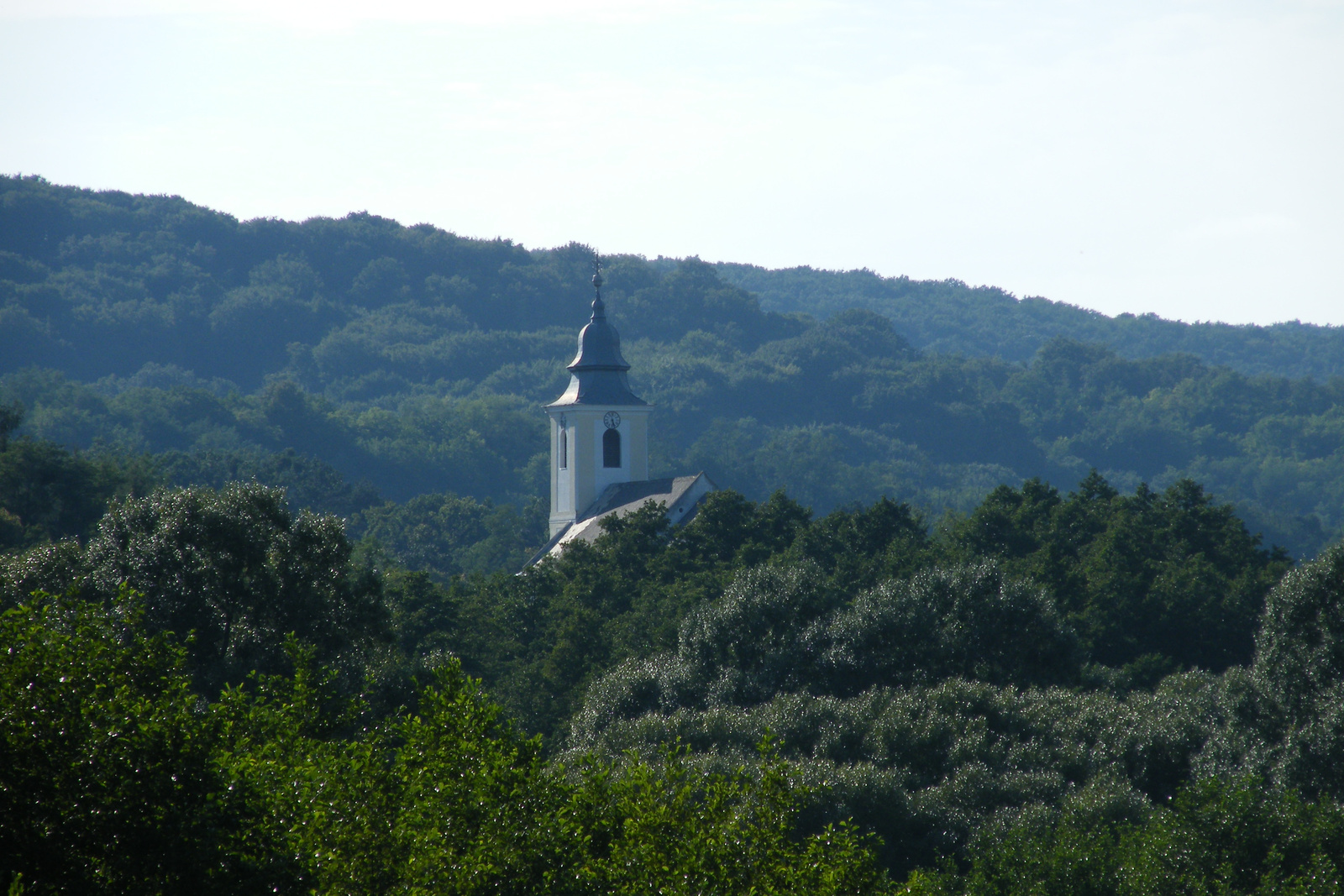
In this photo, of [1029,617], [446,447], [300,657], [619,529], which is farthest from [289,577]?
[446,447]

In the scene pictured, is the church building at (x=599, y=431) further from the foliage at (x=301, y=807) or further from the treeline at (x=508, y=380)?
the treeline at (x=508, y=380)

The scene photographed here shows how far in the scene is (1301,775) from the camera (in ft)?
90.4

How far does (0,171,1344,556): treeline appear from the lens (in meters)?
132

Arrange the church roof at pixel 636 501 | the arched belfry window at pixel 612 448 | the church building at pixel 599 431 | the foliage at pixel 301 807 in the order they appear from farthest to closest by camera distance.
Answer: the arched belfry window at pixel 612 448, the church building at pixel 599 431, the church roof at pixel 636 501, the foliage at pixel 301 807

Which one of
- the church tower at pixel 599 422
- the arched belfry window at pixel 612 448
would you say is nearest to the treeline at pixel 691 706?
the church tower at pixel 599 422

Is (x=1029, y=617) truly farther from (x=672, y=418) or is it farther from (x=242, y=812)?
(x=672, y=418)

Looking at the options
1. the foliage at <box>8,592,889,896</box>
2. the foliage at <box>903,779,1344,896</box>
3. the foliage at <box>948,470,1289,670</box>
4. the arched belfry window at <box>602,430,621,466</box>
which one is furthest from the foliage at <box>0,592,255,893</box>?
the arched belfry window at <box>602,430,621,466</box>

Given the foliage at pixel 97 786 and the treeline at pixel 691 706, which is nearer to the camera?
the foliage at pixel 97 786

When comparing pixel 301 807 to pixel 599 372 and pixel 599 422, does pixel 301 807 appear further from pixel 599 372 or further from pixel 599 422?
pixel 599 372

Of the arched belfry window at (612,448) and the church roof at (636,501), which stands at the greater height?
the arched belfry window at (612,448)

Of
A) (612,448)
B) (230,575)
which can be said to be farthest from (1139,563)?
(612,448)

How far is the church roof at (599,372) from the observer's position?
65938 mm

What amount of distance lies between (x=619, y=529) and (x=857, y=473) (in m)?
84.3

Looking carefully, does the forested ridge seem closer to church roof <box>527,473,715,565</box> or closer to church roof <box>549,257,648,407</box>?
church roof <box>527,473,715,565</box>
